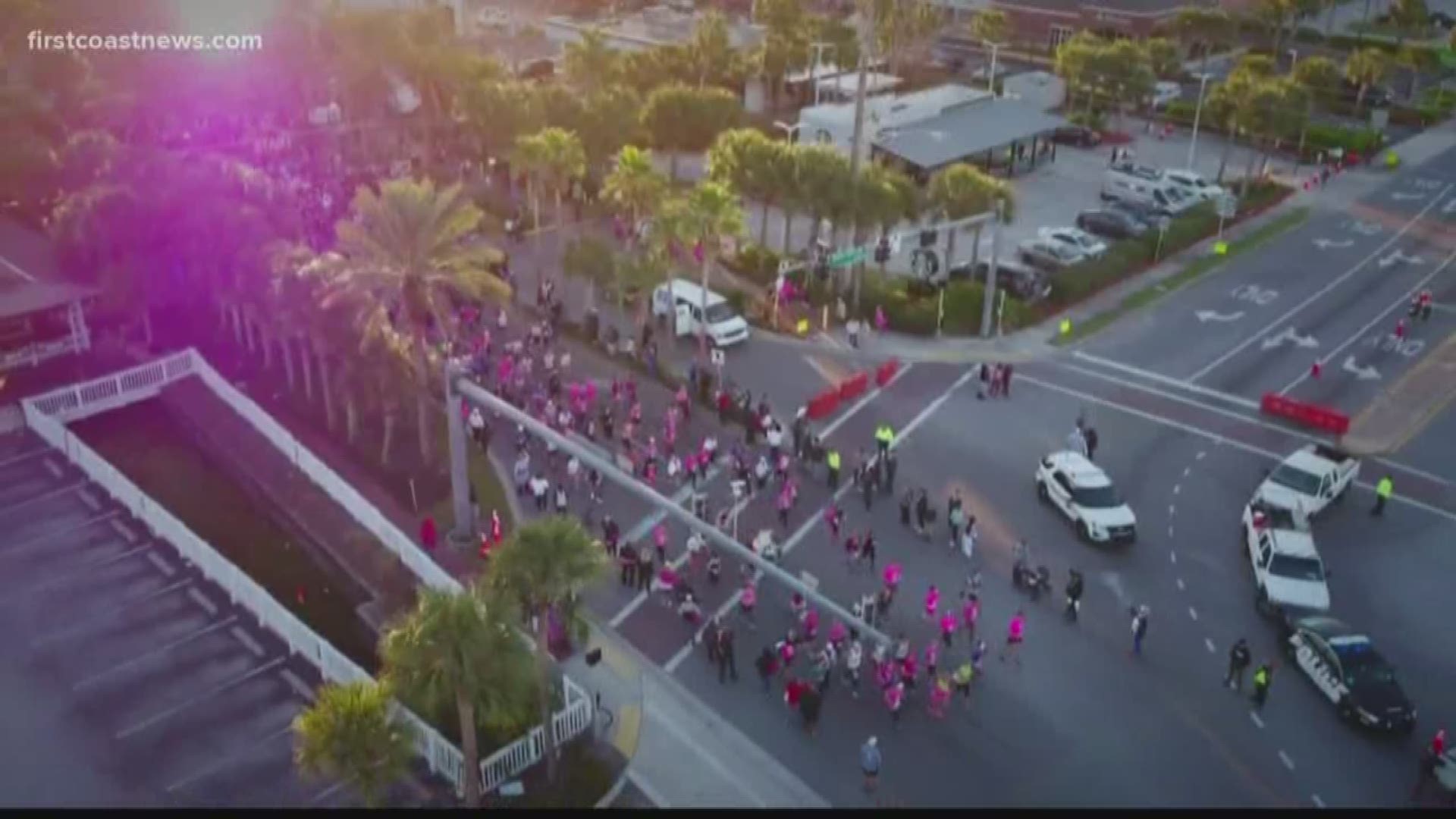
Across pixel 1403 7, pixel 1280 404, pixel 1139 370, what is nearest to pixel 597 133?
pixel 1139 370

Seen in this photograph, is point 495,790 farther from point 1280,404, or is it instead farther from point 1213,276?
point 1213,276

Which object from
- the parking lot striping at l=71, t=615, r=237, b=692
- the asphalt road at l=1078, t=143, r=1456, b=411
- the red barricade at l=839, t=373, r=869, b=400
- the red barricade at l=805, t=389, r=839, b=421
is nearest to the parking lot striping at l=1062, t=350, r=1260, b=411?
the asphalt road at l=1078, t=143, r=1456, b=411

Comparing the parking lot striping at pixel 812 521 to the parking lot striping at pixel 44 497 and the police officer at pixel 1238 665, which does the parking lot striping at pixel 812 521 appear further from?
the parking lot striping at pixel 44 497

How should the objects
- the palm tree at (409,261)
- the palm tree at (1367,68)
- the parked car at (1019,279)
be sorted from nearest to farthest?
the palm tree at (409,261), the parked car at (1019,279), the palm tree at (1367,68)

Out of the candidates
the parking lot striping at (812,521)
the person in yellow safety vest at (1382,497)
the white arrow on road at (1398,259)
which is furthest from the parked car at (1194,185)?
the person in yellow safety vest at (1382,497)

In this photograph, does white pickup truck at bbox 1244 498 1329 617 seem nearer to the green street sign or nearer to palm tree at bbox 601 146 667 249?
the green street sign

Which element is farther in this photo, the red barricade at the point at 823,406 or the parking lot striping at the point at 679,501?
the red barricade at the point at 823,406
